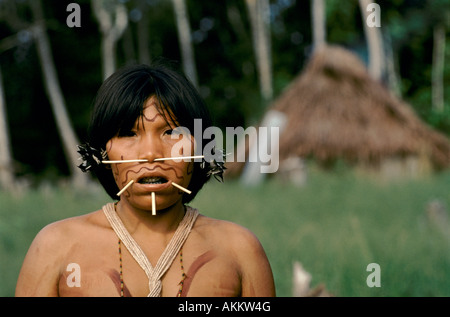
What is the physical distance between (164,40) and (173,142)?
928 inches

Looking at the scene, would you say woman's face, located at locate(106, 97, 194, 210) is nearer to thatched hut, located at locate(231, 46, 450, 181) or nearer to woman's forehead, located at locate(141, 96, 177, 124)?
woman's forehead, located at locate(141, 96, 177, 124)

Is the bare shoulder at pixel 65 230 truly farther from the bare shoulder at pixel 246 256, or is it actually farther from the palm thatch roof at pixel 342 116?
the palm thatch roof at pixel 342 116

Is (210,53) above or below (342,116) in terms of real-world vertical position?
above

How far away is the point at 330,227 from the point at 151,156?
473cm

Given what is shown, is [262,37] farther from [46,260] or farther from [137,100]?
[46,260]

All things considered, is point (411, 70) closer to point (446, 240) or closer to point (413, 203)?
point (413, 203)

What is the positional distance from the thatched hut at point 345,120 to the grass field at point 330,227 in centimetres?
240

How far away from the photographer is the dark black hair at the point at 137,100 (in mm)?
1995

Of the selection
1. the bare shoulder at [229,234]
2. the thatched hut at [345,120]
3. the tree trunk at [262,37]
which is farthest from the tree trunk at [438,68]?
the bare shoulder at [229,234]

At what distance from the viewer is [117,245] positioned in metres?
2.03

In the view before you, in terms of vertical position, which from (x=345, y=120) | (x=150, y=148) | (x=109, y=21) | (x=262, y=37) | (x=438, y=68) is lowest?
(x=150, y=148)

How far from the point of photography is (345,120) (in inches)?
538

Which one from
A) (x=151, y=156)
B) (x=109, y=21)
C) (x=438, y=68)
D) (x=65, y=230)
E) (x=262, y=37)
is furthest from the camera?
(x=438, y=68)

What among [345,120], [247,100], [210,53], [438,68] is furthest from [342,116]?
[210,53]
